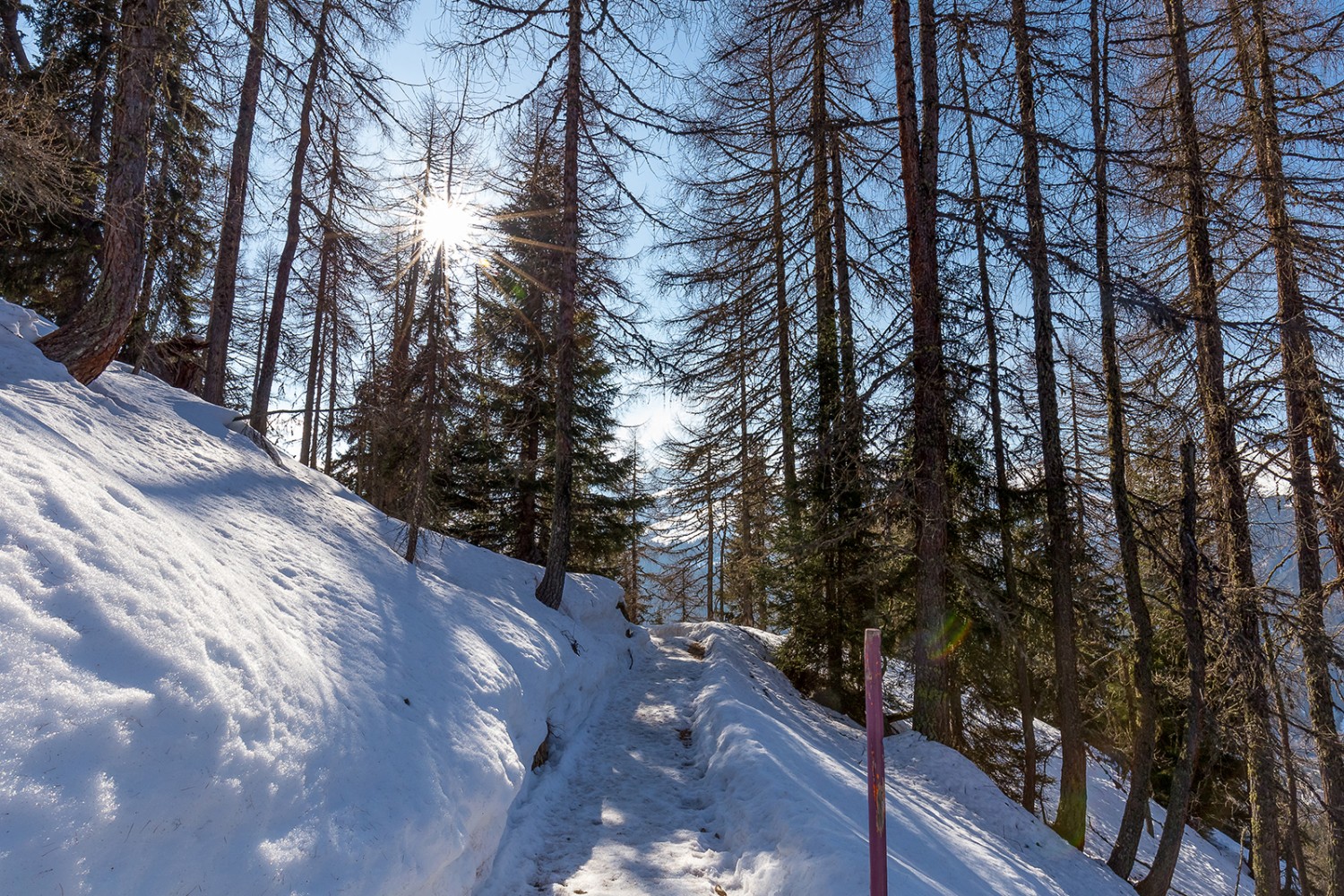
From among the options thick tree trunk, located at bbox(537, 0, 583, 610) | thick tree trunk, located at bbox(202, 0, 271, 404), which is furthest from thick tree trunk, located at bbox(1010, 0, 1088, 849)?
thick tree trunk, located at bbox(202, 0, 271, 404)

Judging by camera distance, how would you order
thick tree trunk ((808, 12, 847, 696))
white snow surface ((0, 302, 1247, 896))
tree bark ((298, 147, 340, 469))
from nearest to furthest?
white snow surface ((0, 302, 1247, 896)), thick tree trunk ((808, 12, 847, 696)), tree bark ((298, 147, 340, 469))

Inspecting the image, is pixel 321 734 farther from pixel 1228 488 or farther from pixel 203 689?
pixel 1228 488

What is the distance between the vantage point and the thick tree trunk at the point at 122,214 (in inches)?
252

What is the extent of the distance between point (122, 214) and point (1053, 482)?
12539 mm

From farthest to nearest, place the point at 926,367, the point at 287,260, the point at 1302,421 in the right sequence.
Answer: the point at 287,260, the point at 1302,421, the point at 926,367

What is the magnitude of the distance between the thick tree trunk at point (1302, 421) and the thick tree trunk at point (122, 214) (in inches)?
562

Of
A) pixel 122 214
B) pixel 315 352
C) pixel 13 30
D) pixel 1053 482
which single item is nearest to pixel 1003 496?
pixel 1053 482

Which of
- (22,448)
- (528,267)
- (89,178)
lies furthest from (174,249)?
(22,448)

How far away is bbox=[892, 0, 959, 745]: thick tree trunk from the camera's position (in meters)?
8.41

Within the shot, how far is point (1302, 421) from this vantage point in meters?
9.59

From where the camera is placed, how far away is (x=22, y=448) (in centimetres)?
385

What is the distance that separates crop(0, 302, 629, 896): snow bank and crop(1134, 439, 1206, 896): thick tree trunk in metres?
8.88

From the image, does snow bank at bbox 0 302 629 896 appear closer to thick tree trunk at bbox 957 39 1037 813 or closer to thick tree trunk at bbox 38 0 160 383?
thick tree trunk at bbox 38 0 160 383

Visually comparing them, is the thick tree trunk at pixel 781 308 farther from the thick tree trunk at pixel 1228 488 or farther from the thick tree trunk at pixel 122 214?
the thick tree trunk at pixel 122 214
